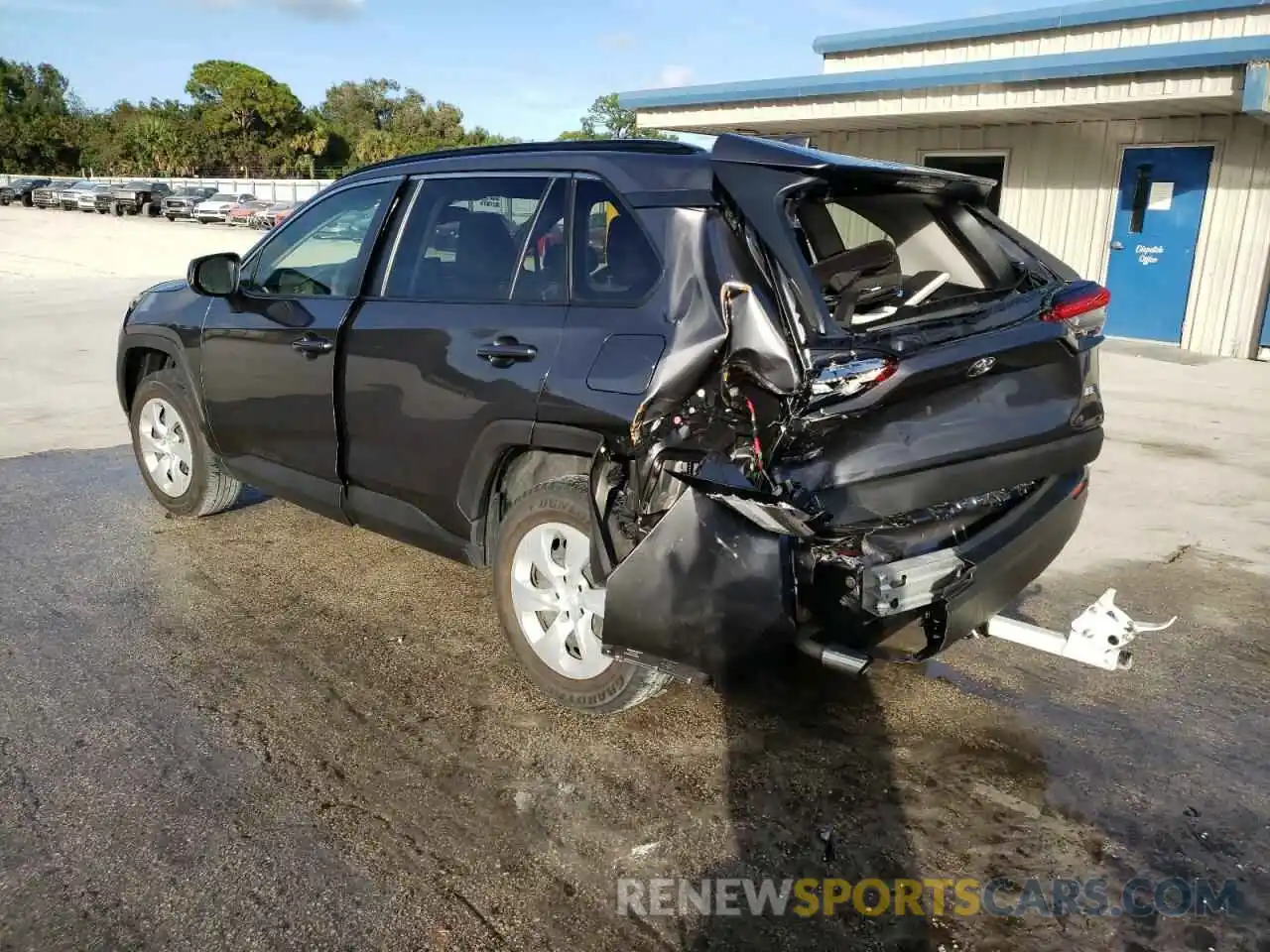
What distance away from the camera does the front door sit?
4277mm

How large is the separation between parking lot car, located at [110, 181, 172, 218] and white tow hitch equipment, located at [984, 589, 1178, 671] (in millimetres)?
48171

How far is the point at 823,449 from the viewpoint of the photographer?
2805 millimetres

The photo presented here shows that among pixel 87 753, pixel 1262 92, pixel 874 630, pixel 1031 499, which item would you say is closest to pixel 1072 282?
pixel 1031 499

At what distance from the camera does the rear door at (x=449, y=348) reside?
11.5ft

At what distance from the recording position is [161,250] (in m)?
27.4

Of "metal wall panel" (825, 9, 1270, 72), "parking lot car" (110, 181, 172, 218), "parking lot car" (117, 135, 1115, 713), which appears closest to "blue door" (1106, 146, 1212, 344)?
"metal wall panel" (825, 9, 1270, 72)

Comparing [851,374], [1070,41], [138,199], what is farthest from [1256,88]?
[138,199]

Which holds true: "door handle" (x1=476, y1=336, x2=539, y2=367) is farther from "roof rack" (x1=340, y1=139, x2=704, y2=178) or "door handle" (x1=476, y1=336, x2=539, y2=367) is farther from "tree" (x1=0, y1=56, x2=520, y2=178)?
"tree" (x1=0, y1=56, x2=520, y2=178)

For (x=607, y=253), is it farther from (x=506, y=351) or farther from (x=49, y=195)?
(x=49, y=195)

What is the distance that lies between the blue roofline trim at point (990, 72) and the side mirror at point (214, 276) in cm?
946

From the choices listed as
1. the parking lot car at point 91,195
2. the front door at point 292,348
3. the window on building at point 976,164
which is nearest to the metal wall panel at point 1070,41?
the window on building at point 976,164

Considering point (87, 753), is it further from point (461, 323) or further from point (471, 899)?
point (461, 323)

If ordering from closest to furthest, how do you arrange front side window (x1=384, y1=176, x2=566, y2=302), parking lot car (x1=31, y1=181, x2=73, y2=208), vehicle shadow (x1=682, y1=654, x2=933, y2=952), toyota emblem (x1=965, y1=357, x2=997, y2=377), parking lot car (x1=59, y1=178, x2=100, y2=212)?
vehicle shadow (x1=682, y1=654, x2=933, y2=952) < toyota emblem (x1=965, y1=357, x2=997, y2=377) < front side window (x1=384, y1=176, x2=566, y2=302) < parking lot car (x1=59, y1=178, x2=100, y2=212) < parking lot car (x1=31, y1=181, x2=73, y2=208)

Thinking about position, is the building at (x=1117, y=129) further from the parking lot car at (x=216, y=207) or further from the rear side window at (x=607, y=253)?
the parking lot car at (x=216, y=207)
